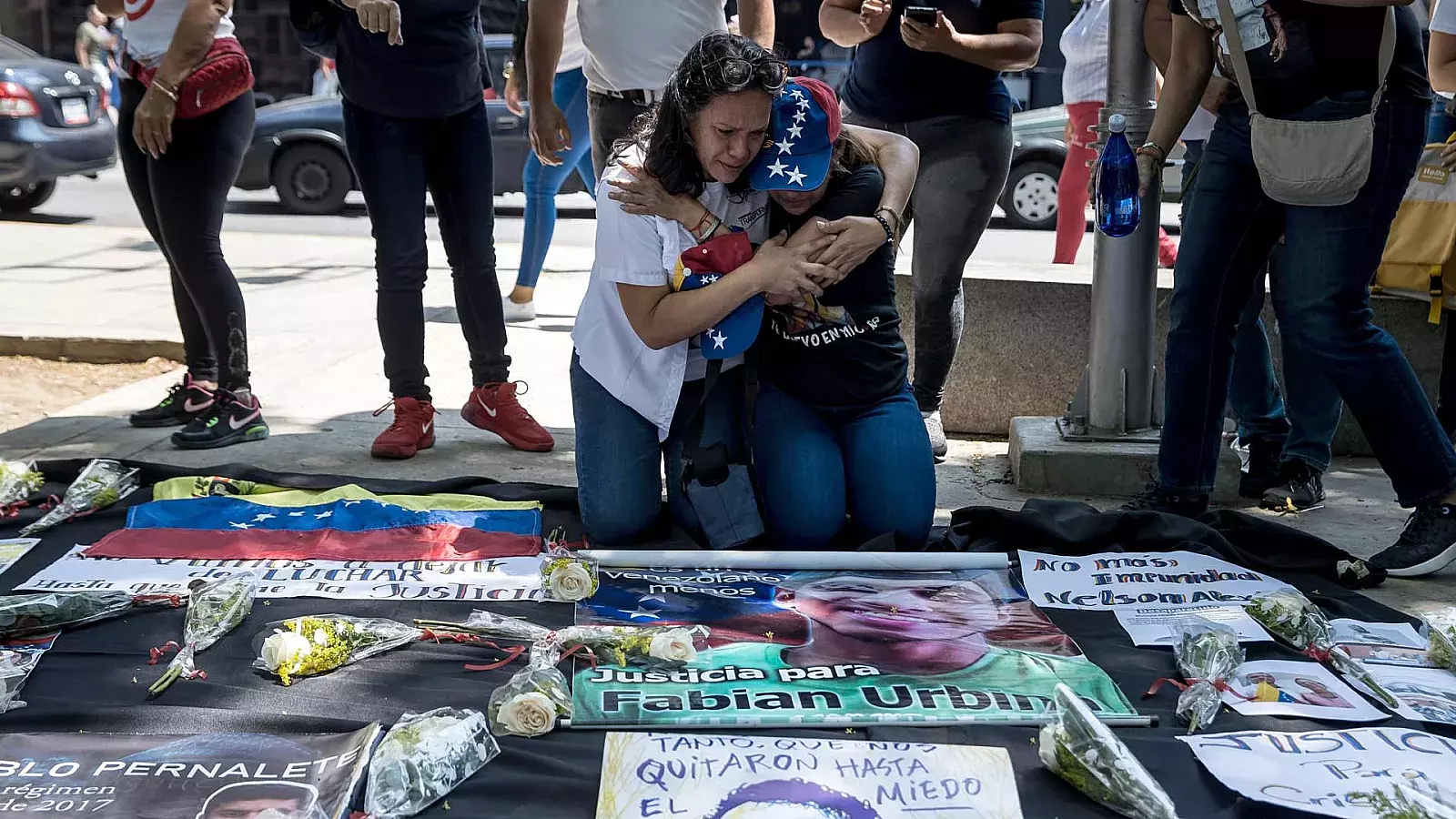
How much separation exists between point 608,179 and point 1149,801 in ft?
5.41

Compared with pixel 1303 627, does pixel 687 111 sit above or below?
above

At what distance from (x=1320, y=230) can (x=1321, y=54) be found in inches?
15.0

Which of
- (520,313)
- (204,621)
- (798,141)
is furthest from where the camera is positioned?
(520,313)

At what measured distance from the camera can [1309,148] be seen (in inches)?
115

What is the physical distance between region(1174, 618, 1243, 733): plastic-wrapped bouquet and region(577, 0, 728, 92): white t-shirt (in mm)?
2166

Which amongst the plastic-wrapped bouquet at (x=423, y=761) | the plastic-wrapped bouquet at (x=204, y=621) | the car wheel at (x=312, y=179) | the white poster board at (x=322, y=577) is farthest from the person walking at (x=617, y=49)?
the car wheel at (x=312, y=179)

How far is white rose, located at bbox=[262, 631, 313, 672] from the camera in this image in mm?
2365

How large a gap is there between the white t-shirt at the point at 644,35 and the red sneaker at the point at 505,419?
100cm

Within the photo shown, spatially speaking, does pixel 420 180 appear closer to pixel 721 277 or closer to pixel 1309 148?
pixel 721 277

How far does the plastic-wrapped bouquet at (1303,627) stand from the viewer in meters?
2.46

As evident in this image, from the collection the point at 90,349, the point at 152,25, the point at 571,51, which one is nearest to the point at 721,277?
the point at 152,25

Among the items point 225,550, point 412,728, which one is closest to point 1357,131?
point 412,728

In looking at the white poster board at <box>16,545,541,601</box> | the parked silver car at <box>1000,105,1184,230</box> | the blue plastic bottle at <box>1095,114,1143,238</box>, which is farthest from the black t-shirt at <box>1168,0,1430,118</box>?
the parked silver car at <box>1000,105,1184,230</box>

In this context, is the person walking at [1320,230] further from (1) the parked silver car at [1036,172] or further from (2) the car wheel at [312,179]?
(2) the car wheel at [312,179]
